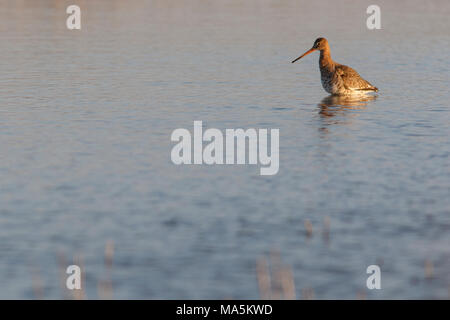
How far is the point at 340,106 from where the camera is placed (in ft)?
69.8

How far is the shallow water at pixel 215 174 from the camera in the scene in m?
9.70

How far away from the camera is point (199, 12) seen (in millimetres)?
44812

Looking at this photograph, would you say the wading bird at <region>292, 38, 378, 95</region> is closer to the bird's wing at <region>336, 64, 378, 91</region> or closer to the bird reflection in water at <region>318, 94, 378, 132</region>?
the bird's wing at <region>336, 64, 378, 91</region>

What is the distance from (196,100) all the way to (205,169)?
23.0ft

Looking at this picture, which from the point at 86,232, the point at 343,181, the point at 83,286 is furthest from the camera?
the point at 343,181

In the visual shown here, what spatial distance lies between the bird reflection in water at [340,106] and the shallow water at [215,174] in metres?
0.06

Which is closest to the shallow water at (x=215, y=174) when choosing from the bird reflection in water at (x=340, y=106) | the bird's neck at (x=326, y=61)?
the bird reflection in water at (x=340, y=106)

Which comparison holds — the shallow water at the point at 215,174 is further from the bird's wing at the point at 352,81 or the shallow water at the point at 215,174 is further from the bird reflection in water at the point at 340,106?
the bird's wing at the point at 352,81

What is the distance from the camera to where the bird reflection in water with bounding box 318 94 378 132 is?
19.3m

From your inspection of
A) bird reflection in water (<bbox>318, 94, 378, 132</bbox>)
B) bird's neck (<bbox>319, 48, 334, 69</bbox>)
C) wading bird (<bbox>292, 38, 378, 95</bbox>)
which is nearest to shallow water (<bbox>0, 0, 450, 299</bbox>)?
bird reflection in water (<bbox>318, 94, 378, 132</bbox>)

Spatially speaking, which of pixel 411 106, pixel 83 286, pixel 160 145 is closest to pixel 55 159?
pixel 160 145

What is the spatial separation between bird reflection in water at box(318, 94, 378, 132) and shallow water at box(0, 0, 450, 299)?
0.20 feet
